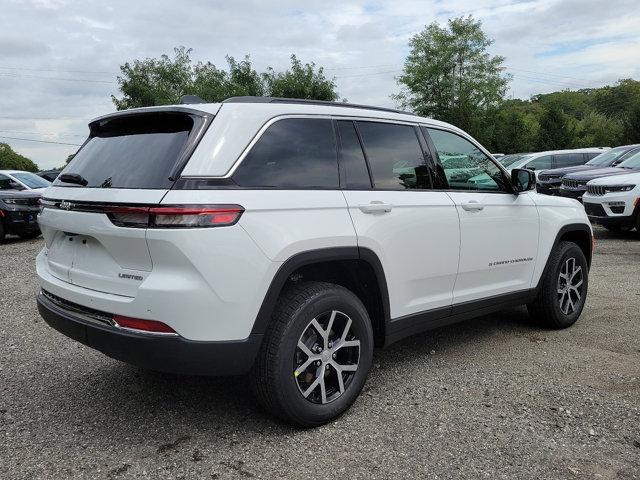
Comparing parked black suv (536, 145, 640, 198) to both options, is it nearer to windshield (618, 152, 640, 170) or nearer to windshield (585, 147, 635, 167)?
windshield (585, 147, 635, 167)

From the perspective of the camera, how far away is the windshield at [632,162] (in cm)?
1139

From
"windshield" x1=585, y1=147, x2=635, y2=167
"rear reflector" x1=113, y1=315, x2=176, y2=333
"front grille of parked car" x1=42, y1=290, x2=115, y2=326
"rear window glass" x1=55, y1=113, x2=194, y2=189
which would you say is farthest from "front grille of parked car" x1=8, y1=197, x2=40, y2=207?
"windshield" x1=585, y1=147, x2=635, y2=167

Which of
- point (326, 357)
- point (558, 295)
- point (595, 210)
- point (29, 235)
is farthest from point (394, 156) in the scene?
point (29, 235)

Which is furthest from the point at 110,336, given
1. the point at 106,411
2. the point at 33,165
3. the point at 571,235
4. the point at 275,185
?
the point at 33,165

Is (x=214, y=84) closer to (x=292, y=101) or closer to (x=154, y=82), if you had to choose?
(x=154, y=82)

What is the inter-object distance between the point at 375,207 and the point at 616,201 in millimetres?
8584

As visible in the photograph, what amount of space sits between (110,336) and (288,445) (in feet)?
3.53

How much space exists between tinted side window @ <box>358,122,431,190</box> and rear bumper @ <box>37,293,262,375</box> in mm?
1361

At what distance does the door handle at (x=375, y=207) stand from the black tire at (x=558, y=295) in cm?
206

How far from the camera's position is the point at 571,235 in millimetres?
5109

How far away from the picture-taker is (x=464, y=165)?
13.8 feet

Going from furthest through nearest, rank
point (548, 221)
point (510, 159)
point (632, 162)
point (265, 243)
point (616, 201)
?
point (510, 159), point (632, 162), point (616, 201), point (548, 221), point (265, 243)

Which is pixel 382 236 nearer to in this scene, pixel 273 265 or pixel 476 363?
pixel 273 265

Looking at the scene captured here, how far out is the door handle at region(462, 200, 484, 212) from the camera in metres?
3.96
